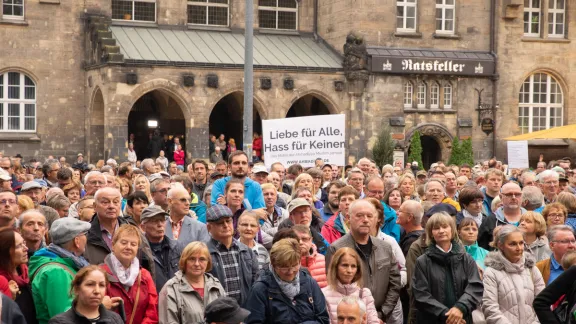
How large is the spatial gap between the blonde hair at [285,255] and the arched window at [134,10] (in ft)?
78.3

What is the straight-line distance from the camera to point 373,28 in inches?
1248

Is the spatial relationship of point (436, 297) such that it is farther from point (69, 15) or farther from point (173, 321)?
point (69, 15)

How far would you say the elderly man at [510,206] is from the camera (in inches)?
447

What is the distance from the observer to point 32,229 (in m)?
8.51

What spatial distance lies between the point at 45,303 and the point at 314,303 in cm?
214

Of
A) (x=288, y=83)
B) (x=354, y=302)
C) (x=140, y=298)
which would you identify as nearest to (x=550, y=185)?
(x=354, y=302)

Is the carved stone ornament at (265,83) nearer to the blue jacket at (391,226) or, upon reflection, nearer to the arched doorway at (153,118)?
the arched doorway at (153,118)

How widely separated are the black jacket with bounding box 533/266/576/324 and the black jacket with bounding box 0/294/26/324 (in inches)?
147

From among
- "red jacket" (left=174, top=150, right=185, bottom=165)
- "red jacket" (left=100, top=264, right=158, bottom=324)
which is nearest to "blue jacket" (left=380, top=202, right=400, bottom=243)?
"red jacket" (left=100, top=264, right=158, bottom=324)

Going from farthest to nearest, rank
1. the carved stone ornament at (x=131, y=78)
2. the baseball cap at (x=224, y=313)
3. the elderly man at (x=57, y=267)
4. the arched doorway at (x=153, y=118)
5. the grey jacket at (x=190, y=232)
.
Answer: the arched doorway at (x=153, y=118) → the carved stone ornament at (x=131, y=78) → the grey jacket at (x=190, y=232) → the elderly man at (x=57, y=267) → the baseball cap at (x=224, y=313)

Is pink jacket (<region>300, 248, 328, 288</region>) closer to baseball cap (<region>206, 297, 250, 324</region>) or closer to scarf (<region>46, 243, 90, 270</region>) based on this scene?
scarf (<region>46, 243, 90, 270</region>)

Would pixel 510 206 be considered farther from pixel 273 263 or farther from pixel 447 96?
pixel 447 96

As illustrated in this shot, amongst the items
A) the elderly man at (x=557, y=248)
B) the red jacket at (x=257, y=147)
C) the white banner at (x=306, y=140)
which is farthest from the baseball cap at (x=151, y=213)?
the red jacket at (x=257, y=147)

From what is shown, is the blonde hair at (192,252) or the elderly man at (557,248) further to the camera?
the elderly man at (557,248)
